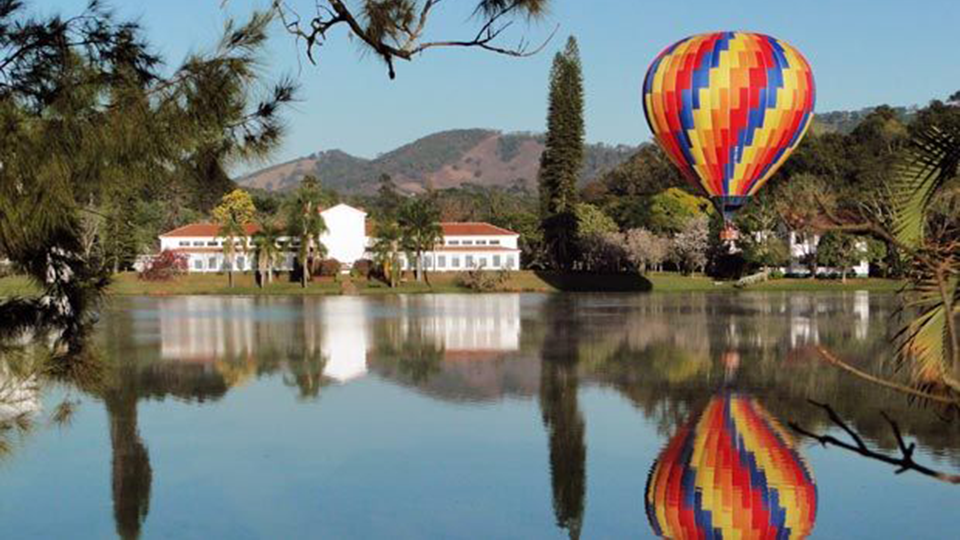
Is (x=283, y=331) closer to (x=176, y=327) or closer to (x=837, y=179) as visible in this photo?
(x=176, y=327)

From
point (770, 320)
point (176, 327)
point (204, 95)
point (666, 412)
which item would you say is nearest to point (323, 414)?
point (666, 412)

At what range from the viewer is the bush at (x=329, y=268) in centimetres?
6115

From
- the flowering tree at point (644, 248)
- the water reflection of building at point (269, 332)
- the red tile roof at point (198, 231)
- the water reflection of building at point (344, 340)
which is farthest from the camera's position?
the red tile roof at point (198, 231)

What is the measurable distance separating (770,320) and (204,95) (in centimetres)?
2850

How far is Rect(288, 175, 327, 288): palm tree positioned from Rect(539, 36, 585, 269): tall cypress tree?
48.2 feet

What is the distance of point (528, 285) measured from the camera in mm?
57844

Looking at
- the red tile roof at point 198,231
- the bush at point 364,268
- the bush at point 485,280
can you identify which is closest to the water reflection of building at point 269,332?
the bush at point 485,280

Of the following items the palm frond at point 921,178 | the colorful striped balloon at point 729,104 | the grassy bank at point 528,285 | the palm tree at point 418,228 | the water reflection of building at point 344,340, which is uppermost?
the colorful striped balloon at point 729,104

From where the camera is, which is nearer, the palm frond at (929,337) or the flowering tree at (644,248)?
the palm frond at (929,337)

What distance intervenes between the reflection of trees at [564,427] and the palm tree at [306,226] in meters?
30.2

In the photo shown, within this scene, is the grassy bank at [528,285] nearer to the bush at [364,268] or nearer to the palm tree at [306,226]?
the bush at [364,268]

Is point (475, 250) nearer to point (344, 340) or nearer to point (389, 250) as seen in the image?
point (389, 250)

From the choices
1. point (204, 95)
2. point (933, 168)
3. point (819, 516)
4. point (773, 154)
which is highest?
point (773, 154)

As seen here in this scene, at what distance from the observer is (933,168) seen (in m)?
3.76
